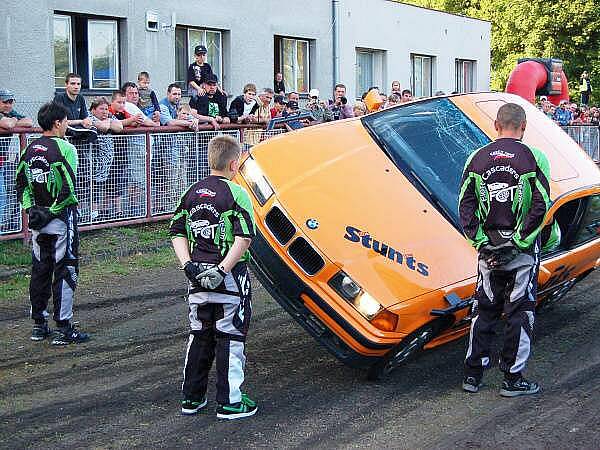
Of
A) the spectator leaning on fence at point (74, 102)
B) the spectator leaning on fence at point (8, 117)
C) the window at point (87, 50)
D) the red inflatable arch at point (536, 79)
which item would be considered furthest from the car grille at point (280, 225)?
the red inflatable arch at point (536, 79)

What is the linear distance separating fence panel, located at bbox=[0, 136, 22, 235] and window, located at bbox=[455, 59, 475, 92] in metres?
23.8

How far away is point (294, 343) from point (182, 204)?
2.17m

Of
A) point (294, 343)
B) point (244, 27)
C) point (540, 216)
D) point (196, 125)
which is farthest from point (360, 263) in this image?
point (244, 27)

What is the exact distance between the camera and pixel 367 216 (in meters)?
6.11

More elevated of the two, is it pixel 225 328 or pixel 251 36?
pixel 251 36

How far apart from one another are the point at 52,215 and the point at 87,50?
409 inches

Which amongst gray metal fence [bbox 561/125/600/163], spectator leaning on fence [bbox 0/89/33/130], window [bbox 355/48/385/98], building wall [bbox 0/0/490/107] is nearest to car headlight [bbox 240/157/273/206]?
spectator leaning on fence [bbox 0/89/33/130]

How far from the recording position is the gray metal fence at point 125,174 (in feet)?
33.9

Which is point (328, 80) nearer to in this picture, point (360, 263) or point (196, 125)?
point (196, 125)

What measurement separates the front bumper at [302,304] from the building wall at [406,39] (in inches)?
Result: 731

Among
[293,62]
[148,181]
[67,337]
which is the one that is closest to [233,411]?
[67,337]

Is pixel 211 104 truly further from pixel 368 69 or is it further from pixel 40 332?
pixel 368 69

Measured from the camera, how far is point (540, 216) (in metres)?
5.80

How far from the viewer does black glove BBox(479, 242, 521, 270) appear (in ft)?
19.0
